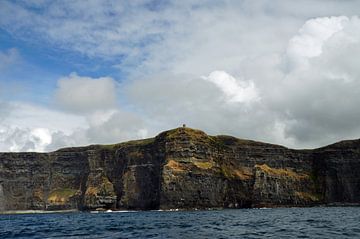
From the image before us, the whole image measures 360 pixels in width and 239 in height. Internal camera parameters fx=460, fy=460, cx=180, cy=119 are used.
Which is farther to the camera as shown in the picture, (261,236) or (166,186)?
(166,186)

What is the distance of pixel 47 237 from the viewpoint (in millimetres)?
55125

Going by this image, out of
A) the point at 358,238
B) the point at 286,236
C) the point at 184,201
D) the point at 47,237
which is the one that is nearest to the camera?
the point at 358,238

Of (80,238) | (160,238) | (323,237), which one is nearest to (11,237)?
(80,238)

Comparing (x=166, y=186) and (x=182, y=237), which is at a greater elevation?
(x=166, y=186)

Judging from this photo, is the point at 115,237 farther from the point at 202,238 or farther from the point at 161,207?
the point at 161,207

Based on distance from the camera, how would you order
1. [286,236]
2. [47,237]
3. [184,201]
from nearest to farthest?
[286,236] → [47,237] → [184,201]

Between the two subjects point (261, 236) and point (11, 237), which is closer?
point (261, 236)

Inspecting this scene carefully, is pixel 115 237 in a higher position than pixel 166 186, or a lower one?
lower

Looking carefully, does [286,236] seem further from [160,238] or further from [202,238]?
[160,238]

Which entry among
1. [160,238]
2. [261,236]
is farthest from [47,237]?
[261,236]

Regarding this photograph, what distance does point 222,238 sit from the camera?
49.1 m

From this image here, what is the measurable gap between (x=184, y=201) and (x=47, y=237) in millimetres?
146919

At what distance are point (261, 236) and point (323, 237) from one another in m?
6.57

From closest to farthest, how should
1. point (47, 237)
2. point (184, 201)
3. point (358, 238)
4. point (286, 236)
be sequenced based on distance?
point (358, 238) < point (286, 236) < point (47, 237) < point (184, 201)
